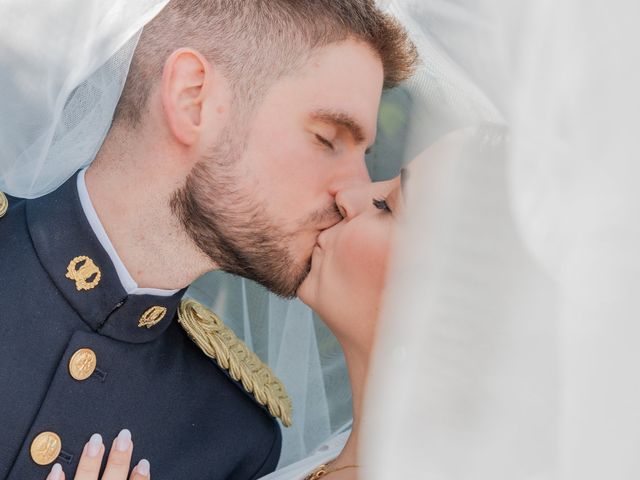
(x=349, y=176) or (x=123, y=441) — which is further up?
(x=349, y=176)

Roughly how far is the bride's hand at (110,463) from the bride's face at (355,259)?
1.31 ft

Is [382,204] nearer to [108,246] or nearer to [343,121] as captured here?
[343,121]

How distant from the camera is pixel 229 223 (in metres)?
1.59

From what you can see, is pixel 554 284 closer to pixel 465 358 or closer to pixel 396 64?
pixel 465 358

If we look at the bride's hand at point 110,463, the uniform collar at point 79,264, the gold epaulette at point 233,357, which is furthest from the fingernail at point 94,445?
the gold epaulette at point 233,357

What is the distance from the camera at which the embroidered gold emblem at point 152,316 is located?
1.56 m

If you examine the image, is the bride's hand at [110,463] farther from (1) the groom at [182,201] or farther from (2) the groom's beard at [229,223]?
(2) the groom's beard at [229,223]

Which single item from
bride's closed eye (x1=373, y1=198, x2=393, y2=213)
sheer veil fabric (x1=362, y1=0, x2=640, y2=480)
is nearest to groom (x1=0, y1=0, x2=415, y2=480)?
bride's closed eye (x1=373, y1=198, x2=393, y2=213)

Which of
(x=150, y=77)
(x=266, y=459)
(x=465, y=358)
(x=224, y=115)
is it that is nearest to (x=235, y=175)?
(x=224, y=115)

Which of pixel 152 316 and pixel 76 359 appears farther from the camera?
pixel 152 316

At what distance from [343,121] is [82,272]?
52 centimetres

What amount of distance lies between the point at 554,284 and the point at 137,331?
88cm

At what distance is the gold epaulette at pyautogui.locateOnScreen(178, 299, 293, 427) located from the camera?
1728 millimetres

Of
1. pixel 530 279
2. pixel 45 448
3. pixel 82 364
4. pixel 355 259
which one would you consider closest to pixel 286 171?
pixel 355 259
